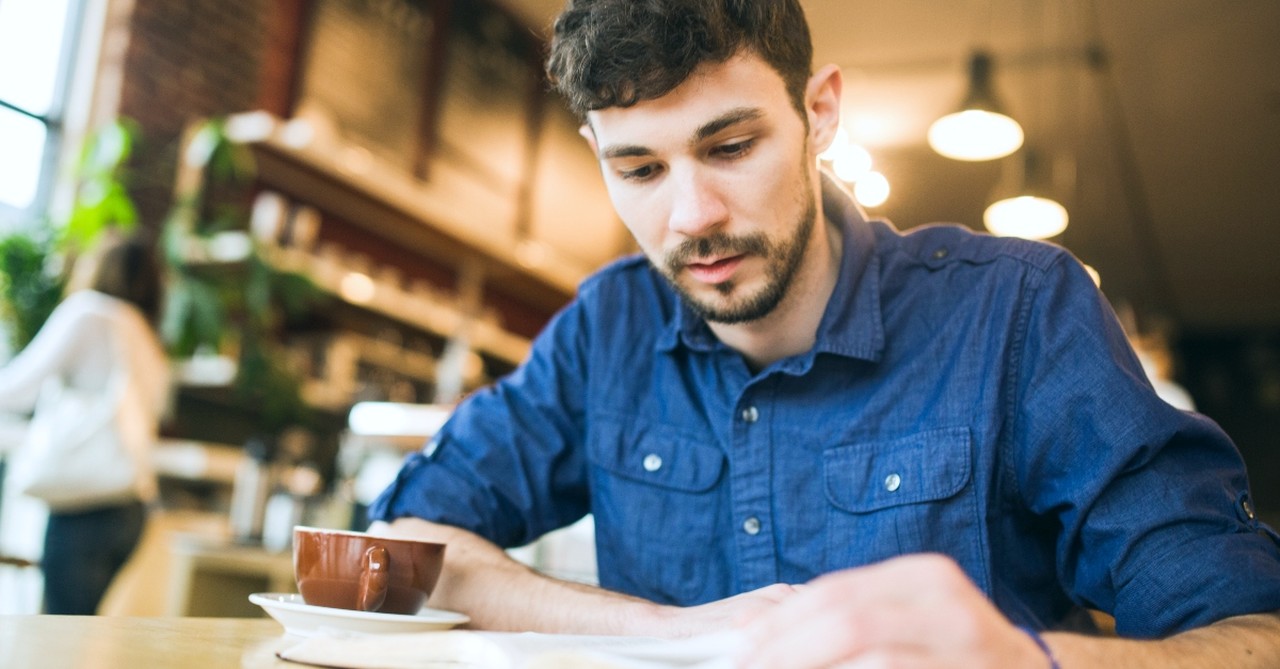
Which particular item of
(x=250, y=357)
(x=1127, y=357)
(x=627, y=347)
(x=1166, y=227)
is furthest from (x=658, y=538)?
(x=1166, y=227)

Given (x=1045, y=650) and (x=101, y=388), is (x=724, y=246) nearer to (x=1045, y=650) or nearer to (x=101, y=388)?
(x=1045, y=650)

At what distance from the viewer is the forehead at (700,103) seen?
45.9 inches

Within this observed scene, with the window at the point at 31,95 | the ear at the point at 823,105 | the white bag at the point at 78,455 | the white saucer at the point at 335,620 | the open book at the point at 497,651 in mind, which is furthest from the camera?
the window at the point at 31,95

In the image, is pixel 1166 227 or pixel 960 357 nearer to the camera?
pixel 960 357

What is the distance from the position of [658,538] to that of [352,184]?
3633mm

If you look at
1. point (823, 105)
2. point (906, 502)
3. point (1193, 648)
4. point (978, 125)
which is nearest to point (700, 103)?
point (823, 105)

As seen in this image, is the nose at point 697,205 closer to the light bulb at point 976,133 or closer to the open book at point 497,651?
the open book at point 497,651

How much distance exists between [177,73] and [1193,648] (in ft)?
14.0

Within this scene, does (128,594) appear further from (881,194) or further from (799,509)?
(881,194)

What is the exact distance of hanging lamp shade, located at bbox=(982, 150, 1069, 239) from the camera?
488 cm

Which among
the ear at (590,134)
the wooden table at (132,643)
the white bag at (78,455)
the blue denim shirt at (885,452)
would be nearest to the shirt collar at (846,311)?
the blue denim shirt at (885,452)

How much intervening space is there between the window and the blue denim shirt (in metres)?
3.31

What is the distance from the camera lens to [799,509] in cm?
119

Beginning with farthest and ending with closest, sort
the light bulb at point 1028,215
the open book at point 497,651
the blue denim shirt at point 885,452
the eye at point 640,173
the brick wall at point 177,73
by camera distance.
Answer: the light bulb at point 1028,215, the brick wall at point 177,73, the eye at point 640,173, the blue denim shirt at point 885,452, the open book at point 497,651
